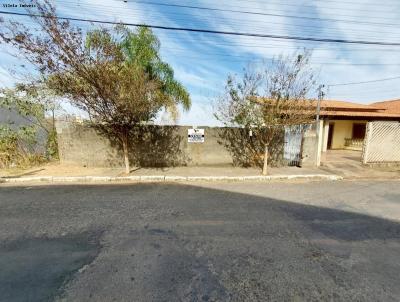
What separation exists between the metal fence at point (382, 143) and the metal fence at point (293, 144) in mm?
3039

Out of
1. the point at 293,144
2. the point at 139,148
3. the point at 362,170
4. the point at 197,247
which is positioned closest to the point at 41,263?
the point at 197,247

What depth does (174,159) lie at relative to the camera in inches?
400

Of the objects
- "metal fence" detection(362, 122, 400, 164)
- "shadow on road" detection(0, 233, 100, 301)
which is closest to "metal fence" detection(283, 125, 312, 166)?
"metal fence" detection(362, 122, 400, 164)

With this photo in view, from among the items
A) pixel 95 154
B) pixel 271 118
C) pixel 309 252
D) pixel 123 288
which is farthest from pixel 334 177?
pixel 95 154

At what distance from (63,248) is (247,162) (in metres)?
8.06

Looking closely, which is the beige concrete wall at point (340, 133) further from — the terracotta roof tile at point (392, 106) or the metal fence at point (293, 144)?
the metal fence at point (293, 144)

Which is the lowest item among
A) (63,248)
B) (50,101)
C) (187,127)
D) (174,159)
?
(63,248)

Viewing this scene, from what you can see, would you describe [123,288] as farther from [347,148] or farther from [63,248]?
[347,148]

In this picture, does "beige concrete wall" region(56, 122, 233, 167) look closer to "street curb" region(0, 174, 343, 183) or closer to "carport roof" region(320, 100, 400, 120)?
"street curb" region(0, 174, 343, 183)

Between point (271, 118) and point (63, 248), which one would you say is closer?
point (63, 248)

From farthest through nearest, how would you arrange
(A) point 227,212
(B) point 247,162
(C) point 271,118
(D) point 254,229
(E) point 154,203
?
(B) point 247,162 < (C) point 271,118 < (E) point 154,203 < (A) point 227,212 < (D) point 254,229

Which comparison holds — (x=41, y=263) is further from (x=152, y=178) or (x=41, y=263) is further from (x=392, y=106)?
(x=392, y=106)

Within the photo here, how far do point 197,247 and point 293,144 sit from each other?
8.31 metres

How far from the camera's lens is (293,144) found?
Result: 10703 mm
